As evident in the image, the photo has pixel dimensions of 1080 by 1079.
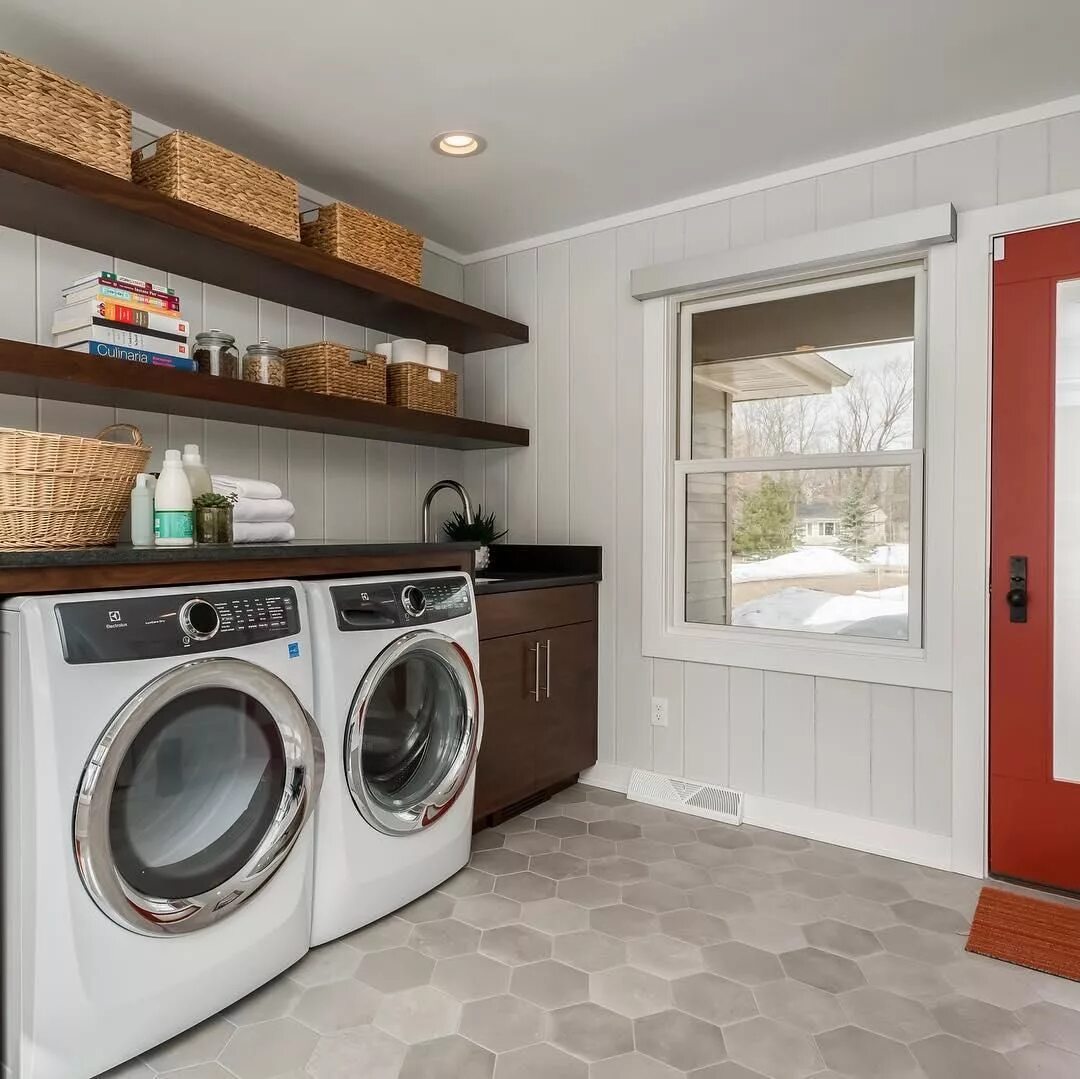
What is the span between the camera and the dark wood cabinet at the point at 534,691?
2.72m

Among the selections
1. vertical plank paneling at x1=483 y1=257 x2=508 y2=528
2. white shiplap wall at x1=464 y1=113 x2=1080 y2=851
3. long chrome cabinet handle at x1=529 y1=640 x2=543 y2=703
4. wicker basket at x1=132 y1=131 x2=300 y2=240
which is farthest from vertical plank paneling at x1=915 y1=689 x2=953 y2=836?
wicker basket at x1=132 y1=131 x2=300 y2=240

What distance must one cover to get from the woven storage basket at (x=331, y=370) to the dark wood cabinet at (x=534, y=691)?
A: 0.85 meters

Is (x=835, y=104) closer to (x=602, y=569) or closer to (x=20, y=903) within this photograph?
(x=602, y=569)

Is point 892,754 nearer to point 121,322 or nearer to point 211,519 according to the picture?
point 211,519

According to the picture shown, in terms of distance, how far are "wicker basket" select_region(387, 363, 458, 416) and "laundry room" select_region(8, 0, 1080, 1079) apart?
22 mm

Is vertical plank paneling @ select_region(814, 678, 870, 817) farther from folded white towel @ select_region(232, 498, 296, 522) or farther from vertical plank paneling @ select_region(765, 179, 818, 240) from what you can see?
folded white towel @ select_region(232, 498, 296, 522)

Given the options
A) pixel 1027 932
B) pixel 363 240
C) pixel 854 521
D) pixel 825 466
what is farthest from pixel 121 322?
pixel 1027 932

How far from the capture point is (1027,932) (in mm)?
2115

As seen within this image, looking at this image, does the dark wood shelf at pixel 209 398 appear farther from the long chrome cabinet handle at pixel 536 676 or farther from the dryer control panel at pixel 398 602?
the long chrome cabinet handle at pixel 536 676

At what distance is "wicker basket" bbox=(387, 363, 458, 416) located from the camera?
118 inches

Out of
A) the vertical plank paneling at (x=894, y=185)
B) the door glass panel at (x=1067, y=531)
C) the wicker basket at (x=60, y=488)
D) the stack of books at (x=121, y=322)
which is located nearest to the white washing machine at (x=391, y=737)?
the wicker basket at (x=60, y=488)

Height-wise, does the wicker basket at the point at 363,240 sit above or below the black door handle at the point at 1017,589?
above

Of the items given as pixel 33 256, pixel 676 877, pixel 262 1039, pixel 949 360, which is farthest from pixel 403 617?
pixel 949 360

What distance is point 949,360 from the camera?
8.27ft
